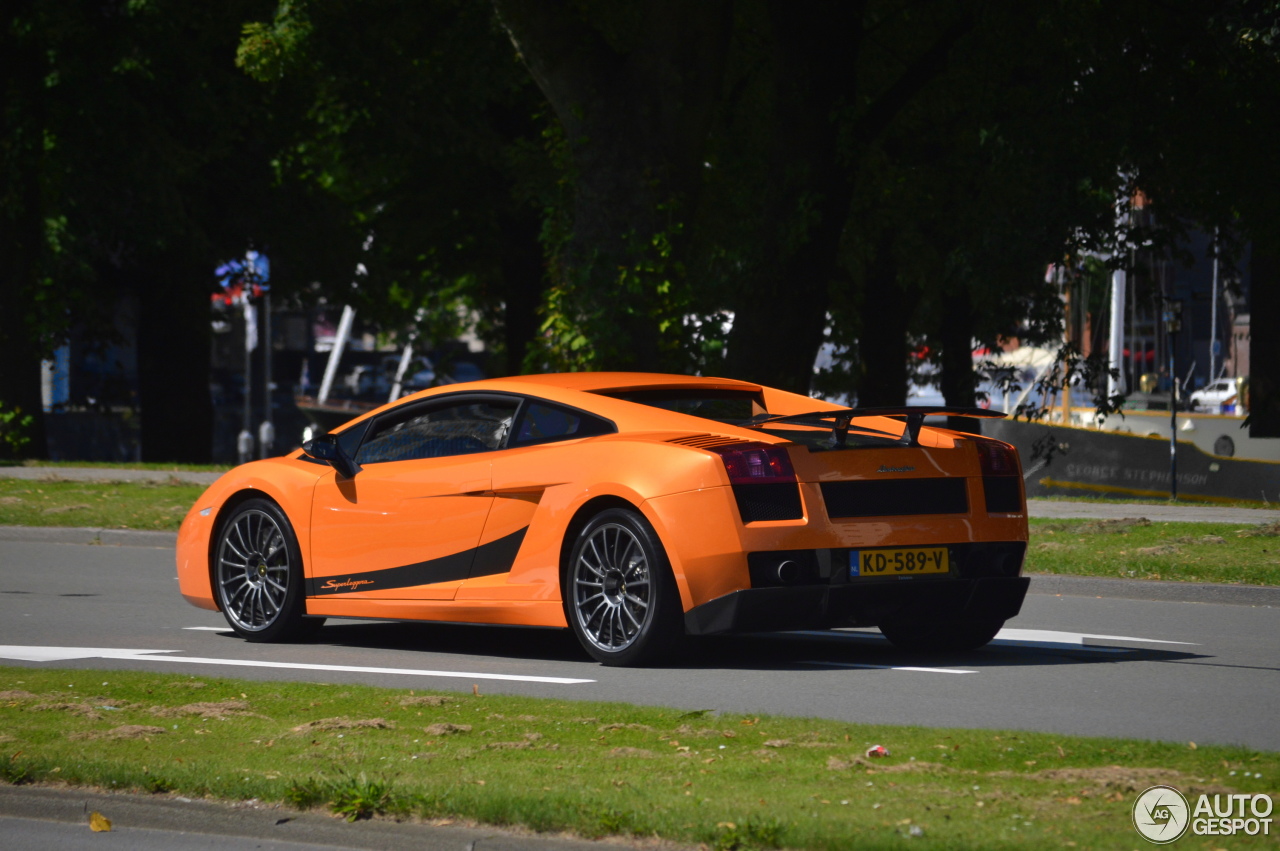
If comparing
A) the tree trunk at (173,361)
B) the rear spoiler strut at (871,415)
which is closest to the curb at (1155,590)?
the rear spoiler strut at (871,415)

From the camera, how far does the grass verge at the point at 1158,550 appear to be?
41.1 ft

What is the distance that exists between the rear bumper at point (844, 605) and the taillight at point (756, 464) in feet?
1.60

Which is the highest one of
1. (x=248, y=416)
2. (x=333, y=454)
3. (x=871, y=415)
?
(x=871, y=415)

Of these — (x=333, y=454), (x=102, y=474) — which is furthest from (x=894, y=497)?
(x=102, y=474)

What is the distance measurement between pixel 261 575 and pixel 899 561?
3.67 meters

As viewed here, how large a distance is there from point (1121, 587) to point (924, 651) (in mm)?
3646

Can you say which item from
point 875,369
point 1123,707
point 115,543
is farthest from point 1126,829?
point 875,369

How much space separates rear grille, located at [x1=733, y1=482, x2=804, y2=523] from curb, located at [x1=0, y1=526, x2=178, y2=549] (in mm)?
9050

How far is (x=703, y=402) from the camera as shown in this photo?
9.17m

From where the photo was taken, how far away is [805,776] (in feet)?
18.0

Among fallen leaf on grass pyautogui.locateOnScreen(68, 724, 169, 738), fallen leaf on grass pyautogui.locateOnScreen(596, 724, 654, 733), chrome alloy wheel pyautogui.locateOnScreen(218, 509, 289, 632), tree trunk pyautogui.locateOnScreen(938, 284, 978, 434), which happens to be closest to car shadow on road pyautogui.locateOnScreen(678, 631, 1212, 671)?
fallen leaf on grass pyautogui.locateOnScreen(596, 724, 654, 733)

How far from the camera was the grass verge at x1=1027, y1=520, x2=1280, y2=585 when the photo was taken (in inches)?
493

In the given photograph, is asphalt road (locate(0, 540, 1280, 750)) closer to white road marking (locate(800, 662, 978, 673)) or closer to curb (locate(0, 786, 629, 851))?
white road marking (locate(800, 662, 978, 673))

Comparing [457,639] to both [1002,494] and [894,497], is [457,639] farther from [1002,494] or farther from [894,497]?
[1002,494]
